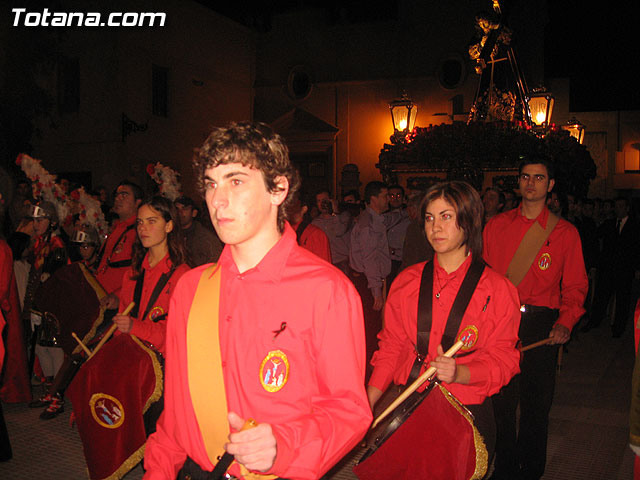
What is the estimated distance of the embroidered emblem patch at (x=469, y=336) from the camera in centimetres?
295

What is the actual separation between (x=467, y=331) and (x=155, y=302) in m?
2.32

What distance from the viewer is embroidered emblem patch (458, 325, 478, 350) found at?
295 cm

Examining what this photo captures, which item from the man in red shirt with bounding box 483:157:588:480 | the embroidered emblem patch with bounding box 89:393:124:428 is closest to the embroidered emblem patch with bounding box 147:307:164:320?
the embroidered emblem patch with bounding box 89:393:124:428

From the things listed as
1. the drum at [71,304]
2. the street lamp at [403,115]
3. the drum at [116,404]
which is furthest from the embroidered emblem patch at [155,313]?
the street lamp at [403,115]

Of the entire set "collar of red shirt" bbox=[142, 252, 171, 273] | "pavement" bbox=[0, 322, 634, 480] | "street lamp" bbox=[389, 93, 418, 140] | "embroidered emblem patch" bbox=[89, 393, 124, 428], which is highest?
"street lamp" bbox=[389, 93, 418, 140]

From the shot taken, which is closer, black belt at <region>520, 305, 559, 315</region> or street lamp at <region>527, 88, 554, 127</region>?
black belt at <region>520, 305, 559, 315</region>

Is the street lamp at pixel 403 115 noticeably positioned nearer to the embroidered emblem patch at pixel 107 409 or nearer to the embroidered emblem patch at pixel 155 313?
the embroidered emblem patch at pixel 155 313

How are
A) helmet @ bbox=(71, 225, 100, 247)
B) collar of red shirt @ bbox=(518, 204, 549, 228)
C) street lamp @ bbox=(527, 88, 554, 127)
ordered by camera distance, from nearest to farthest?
collar of red shirt @ bbox=(518, 204, 549, 228), helmet @ bbox=(71, 225, 100, 247), street lamp @ bbox=(527, 88, 554, 127)

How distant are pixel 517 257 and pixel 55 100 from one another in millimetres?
16740

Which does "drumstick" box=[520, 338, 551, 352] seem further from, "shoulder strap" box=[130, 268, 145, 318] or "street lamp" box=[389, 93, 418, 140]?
"street lamp" box=[389, 93, 418, 140]

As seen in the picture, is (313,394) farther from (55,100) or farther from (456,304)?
(55,100)

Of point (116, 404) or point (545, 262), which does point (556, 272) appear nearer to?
point (545, 262)

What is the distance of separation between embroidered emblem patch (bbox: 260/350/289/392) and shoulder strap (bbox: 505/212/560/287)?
9.89ft

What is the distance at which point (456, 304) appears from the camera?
9.73ft
